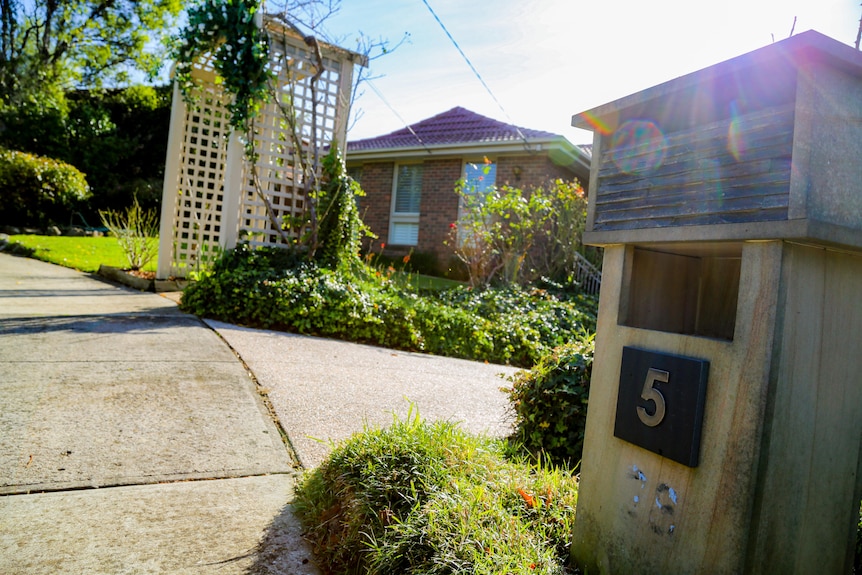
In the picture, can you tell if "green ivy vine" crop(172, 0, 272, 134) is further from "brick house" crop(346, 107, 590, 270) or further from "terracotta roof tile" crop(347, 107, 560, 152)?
"terracotta roof tile" crop(347, 107, 560, 152)

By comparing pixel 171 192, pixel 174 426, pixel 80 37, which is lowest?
pixel 174 426

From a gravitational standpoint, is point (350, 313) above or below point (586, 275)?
below

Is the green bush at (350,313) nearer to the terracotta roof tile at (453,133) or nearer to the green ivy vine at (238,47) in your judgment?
the green ivy vine at (238,47)

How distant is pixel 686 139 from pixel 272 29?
701cm

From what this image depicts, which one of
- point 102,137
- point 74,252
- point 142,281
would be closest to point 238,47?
point 142,281

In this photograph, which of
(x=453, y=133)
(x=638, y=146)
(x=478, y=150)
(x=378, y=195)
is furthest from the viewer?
(x=378, y=195)

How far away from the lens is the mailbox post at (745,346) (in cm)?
147

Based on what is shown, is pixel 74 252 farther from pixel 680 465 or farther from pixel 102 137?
pixel 680 465

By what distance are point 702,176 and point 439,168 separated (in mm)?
12562

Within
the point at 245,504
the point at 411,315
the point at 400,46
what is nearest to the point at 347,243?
the point at 411,315

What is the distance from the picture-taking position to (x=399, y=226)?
14.9 meters

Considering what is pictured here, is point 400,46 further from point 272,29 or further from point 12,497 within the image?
point 12,497

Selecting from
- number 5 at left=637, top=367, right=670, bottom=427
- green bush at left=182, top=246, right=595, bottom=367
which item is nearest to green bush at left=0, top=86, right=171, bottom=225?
green bush at left=182, top=246, right=595, bottom=367

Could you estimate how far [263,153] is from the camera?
7.84 meters
